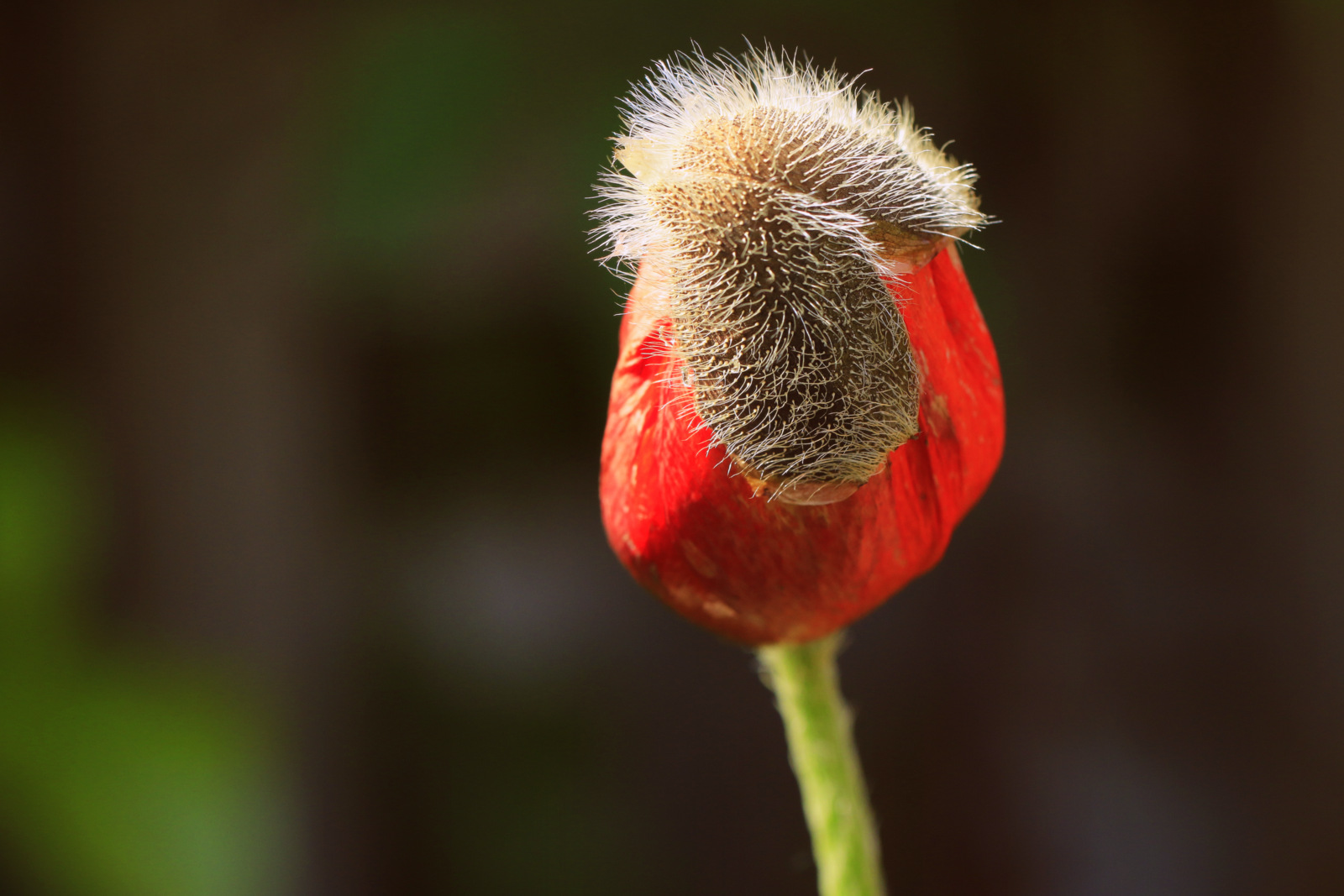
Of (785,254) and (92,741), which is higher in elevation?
(785,254)

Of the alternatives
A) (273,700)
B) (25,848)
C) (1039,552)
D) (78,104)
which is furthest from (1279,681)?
(78,104)

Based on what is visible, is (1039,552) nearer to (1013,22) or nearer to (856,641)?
(856,641)

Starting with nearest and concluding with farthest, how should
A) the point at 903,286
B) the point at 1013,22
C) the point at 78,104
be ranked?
the point at 903,286 → the point at 1013,22 → the point at 78,104

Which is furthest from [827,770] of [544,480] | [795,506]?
[544,480]

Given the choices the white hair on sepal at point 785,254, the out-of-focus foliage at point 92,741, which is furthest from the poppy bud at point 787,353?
the out-of-focus foliage at point 92,741

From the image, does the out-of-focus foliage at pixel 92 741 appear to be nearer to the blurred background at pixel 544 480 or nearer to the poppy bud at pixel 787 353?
the blurred background at pixel 544 480

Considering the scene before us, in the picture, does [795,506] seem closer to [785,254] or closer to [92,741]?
[785,254]

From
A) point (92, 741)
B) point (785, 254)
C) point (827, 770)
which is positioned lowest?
point (92, 741)
